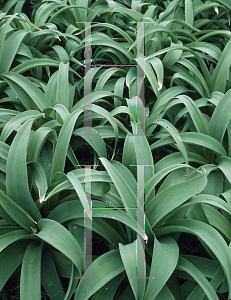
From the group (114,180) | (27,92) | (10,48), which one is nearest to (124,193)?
(114,180)

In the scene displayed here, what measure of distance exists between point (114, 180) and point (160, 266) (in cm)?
26

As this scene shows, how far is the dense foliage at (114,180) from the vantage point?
79cm

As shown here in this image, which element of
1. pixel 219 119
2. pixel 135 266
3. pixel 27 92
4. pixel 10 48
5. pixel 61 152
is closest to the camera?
pixel 135 266

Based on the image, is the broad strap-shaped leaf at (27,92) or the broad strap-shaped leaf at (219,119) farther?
the broad strap-shaped leaf at (27,92)

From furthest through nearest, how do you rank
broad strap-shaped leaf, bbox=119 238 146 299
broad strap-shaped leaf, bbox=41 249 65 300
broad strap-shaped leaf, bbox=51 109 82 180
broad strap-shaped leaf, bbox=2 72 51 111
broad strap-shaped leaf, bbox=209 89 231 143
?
broad strap-shaped leaf, bbox=2 72 51 111 → broad strap-shaped leaf, bbox=209 89 231 143 → broad strap-shaped leaf, bbox=51 109 82 180 → broad strap-shaped leaf, bbox=41 249 65 300 → broad strap-shaped leaf, bbox=119 238 146 299

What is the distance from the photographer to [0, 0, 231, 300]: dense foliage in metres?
0.79

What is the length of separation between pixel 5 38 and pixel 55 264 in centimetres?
110

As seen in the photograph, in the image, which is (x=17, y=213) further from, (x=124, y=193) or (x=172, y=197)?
(x=172, y=197)

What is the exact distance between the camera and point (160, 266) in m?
0.76

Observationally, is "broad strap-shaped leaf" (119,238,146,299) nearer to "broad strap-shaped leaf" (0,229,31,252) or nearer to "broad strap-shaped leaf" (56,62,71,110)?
"broad strap-shaped leaf" (0,229,31,252)

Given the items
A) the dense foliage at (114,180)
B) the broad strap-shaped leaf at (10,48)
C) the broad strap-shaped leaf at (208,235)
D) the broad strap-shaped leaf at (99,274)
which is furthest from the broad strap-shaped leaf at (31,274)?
the broad strap-shaped leaf at (10,48)

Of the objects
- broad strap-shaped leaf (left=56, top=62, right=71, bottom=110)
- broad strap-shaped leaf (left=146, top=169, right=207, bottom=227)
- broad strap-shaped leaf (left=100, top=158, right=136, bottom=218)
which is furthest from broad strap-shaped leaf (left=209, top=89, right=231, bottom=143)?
→ broad strap-shaped leaf (left=56, top=62, right=71, bottom=110)

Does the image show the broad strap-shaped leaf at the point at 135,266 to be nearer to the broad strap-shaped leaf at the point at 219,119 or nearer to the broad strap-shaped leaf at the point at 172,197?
the broad strap-shaped leaf at the point at 172,197

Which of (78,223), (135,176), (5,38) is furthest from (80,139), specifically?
(5,38)
